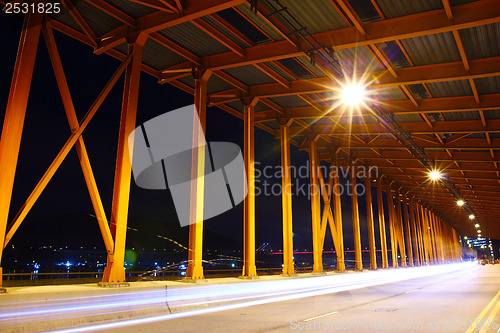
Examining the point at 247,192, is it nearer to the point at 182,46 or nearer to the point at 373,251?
the point at 182,46

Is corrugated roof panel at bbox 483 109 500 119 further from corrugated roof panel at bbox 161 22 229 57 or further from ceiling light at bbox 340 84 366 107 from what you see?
corrugated roof panel at bbox 161 22 229 57

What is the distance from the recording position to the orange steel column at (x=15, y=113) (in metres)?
9.13

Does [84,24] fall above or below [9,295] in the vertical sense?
above

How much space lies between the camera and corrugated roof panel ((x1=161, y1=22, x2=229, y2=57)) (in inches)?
563

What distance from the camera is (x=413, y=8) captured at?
40.3 ft

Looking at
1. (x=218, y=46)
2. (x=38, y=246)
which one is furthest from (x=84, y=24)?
(x=38, y=246)

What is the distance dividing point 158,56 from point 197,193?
6.22m

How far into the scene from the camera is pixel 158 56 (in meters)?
16.3

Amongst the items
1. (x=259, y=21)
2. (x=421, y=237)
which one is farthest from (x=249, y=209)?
(x=421, y=237)

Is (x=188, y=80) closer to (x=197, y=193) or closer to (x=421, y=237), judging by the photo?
(x=197, y=193)

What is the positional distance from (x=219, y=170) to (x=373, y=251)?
16.4m

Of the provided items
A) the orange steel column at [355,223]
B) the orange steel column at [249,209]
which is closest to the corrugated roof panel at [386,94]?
the orange steel column at [249,209]

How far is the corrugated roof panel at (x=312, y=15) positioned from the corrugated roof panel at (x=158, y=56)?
512 cm

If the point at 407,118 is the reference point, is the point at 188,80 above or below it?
above
